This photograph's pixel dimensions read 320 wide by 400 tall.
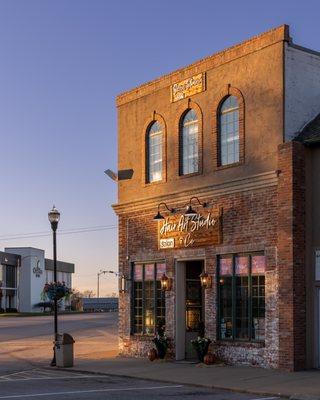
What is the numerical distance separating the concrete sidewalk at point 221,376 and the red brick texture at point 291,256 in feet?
2.28

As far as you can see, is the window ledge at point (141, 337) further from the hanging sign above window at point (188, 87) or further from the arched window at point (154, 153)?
the hanging sign above window at point (188, 87)

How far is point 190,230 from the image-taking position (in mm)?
23656

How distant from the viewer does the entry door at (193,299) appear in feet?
79.9

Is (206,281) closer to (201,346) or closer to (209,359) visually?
(201,346)

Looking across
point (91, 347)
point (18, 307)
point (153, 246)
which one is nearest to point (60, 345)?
point (153, 246)

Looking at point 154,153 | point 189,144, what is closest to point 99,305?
point 154,153

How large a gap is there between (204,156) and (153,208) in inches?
123

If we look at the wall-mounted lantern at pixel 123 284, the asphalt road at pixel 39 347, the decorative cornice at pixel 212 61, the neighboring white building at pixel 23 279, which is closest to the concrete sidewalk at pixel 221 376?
the asphalt road at pixel 39 347

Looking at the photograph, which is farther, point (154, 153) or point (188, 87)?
point (154, 153)

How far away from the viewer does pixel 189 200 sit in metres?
23.8

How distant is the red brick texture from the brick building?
29 millimetres

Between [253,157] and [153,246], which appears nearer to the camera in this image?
[253,157]

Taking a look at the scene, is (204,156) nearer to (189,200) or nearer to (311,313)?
(189,200)

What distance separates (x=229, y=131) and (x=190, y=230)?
3431 mm
